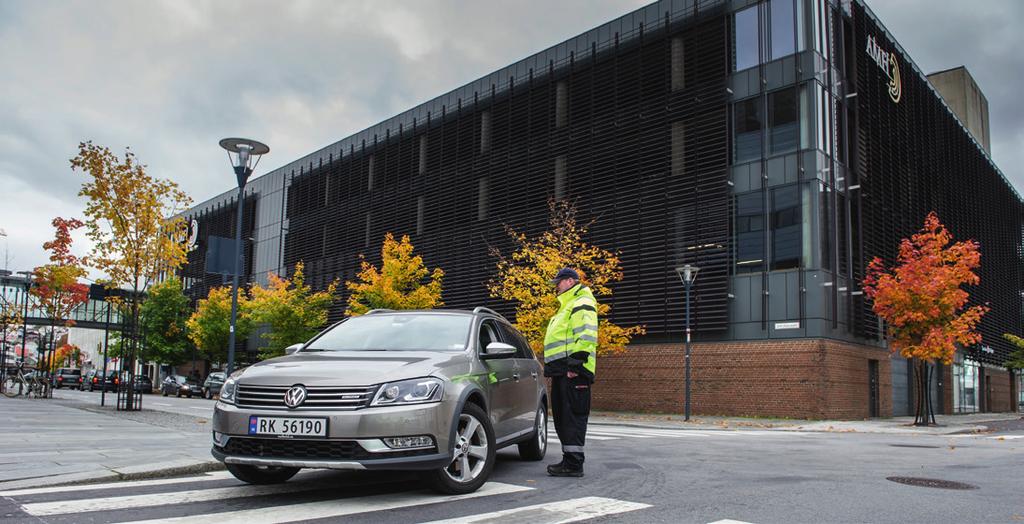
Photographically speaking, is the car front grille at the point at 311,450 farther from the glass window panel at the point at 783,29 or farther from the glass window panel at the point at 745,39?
the glass window panel at the point at 745,39

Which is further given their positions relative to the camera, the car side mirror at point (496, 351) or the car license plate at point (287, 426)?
the car side mirror at point (496, 351)

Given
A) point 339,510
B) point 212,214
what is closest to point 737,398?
point 339,510

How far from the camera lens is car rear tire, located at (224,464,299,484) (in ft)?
20.1


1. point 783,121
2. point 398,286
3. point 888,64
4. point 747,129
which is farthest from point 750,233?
point 398,286

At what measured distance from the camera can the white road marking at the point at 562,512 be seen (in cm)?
496

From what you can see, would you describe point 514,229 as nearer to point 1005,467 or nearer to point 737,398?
point 737,398

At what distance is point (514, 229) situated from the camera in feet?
105

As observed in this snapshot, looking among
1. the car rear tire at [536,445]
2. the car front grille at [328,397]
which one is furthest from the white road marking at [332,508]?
the car rear tire at [536,445]

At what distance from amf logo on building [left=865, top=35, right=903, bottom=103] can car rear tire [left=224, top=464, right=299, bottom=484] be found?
28.8m

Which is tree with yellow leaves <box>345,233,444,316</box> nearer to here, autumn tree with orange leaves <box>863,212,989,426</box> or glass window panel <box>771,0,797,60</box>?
glass window panel <box>771,0,797,60</box>

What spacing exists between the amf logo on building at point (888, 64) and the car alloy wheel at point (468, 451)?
91.8ft

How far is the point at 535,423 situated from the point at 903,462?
475cm

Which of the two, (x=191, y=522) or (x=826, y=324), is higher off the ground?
(x=826, y=324)

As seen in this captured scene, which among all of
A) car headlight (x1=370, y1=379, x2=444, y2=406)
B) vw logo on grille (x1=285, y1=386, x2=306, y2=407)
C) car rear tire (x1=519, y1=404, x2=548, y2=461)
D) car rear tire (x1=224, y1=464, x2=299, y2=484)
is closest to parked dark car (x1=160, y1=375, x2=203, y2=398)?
car rear tire (x1=519, y1=404, x2=548, y2=461)
